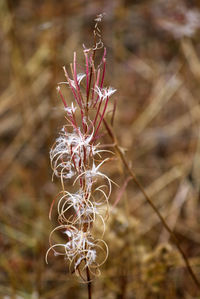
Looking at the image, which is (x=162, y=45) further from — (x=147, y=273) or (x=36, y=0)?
(x=147, y=273)

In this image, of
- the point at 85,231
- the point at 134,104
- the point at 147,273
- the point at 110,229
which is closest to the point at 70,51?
the point at 134,104

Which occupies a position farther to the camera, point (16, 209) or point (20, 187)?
point (20, 187)

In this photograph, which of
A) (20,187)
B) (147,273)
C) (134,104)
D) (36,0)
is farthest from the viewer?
(36,0)

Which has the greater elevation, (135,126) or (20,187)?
(135,126)

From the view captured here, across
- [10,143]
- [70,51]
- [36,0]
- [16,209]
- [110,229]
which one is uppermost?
[36,0]

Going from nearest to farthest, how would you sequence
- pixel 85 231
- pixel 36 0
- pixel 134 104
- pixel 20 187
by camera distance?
pixel 85 231
pixel 20 187
pixel 134 104
pixel 36 0

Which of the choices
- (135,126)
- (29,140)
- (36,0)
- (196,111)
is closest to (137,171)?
(135,126)

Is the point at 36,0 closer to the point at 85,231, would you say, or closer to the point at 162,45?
the point at 162,45
